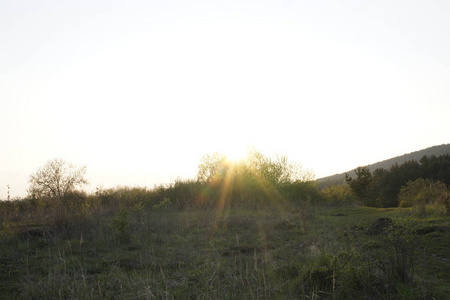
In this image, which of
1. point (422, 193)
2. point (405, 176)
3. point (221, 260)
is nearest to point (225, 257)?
point (221, 260)

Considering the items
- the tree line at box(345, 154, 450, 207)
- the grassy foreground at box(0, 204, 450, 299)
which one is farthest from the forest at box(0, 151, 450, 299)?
the tree line at box(345, 154, 450, 207)

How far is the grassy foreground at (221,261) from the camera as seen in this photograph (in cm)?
418

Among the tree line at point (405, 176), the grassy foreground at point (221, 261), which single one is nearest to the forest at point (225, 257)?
the grassy foreground at point (221, 261)

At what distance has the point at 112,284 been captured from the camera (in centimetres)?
504

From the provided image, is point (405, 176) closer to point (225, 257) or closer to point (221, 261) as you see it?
point (225, 257)

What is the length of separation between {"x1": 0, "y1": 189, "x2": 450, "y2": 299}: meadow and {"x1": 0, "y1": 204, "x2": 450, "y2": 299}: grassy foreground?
0.06 feet

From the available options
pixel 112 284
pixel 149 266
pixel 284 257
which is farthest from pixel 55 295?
pixel 284 257

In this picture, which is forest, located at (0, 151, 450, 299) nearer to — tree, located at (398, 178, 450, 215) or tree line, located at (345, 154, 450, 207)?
tree, located at (398, 178, 450, 215)

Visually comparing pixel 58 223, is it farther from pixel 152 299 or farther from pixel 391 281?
pixel 391 281

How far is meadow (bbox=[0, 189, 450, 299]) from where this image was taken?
4.18 metres

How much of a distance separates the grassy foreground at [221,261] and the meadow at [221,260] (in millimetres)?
19

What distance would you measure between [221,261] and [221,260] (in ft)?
0.34

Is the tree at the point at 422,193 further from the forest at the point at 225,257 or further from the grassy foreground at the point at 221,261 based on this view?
the grassy foreground at the point at 221,261

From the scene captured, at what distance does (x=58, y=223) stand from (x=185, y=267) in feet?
18.1
